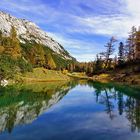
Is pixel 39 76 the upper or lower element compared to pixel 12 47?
lower

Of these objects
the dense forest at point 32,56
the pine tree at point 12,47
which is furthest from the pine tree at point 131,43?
the pine tree at point 12,47

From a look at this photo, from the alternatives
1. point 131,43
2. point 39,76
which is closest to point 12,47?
point 39,76

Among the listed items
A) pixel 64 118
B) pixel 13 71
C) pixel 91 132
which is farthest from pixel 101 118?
pixel 13 71

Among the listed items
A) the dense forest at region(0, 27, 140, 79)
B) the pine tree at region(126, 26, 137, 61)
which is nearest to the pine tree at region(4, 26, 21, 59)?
the dense forest at region(0, 27, 140, 79)

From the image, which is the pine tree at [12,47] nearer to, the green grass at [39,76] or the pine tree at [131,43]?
the green grass at [39,76]

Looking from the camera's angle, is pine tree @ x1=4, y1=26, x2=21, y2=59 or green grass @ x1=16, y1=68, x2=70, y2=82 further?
pine tree @ x1=4, y1=26, x2=21, y2=59

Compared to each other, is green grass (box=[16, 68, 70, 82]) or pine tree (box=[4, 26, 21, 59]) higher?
pine tree (box=[4, 26, 21, 59])

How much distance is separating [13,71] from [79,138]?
72745mm

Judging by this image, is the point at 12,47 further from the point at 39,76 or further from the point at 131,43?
the point at 131,43

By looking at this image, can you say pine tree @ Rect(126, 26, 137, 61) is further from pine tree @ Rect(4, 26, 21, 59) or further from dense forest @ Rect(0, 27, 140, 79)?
pine tree @ Rect(4, 26, 21, 59)

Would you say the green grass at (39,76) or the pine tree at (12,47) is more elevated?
the pine tree at (12,47)

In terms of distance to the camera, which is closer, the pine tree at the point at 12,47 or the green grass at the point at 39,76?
the green grass at the point at 39,76

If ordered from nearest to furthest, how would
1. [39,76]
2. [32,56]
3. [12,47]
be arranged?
1. [12,47]
2. [39,76]
3. [32,56]

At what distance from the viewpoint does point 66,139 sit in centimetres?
2425
